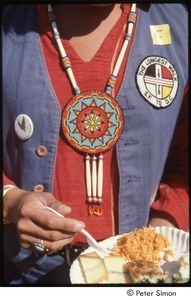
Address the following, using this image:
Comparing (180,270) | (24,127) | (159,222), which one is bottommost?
(180,270)

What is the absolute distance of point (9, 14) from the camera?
4.46ft

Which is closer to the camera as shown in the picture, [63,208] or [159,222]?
[63,208]

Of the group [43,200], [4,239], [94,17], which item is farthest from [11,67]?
[4,239]

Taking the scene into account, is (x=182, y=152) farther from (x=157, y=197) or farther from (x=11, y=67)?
(x=11, y=67)

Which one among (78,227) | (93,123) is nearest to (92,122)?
(93,123)

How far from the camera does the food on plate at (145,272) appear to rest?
1344 millimetres

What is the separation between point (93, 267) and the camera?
1.36 meters

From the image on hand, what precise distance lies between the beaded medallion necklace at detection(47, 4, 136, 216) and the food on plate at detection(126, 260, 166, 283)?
20 centimetres

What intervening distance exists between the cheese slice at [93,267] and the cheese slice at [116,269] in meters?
0.01

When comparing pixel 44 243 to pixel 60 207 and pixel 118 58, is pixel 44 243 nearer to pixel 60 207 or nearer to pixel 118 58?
pixel 60 207

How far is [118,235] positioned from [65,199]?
180 millimetres

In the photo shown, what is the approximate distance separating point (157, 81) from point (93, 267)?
0.54m

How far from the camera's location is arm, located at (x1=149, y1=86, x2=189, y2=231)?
1.39 m

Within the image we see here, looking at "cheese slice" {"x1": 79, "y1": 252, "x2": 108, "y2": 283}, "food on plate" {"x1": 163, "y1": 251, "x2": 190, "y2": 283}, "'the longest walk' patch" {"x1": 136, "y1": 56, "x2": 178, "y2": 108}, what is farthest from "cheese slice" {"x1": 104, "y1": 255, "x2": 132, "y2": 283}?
"'the longest walk' patch" {"x1": 136, "y1": 56, "x2": 178, "y2": 108}
